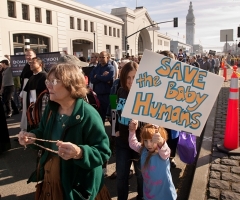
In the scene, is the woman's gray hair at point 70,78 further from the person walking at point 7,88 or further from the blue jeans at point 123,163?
the person walking at point 7,88

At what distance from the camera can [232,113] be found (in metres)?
4.46

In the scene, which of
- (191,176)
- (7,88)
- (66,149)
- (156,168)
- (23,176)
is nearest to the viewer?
(66,149)

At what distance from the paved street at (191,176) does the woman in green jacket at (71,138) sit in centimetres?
166

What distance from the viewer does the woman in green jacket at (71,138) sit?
1859 millimetres

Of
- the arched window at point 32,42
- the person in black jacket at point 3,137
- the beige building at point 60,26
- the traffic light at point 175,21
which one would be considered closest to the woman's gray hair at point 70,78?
the person in black jacket at point 3,137

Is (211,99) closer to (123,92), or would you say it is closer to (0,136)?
(123,92)

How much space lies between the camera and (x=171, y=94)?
2.29m

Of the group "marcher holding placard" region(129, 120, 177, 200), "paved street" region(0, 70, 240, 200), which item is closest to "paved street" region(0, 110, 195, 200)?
"paved street" region(0, 70, 240, 200)

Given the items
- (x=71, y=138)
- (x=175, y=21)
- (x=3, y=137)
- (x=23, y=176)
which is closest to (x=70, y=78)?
(x=71, y=138)

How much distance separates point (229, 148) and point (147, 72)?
9.77 ft

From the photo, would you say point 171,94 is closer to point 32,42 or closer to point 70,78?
point 70,78

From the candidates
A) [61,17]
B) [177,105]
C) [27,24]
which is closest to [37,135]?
[177,105]

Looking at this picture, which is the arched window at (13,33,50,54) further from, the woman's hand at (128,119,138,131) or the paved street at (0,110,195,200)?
the woman's hand at (128,119,138,131)

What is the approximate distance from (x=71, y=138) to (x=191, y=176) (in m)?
2.73
